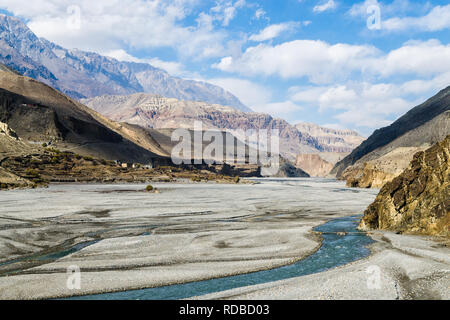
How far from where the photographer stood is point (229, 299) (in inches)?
374

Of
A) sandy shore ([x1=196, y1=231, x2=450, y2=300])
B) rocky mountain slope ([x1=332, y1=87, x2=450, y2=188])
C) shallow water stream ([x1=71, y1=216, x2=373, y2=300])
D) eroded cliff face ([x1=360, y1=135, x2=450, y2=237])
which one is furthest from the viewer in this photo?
rocky mountain slope ([x1=332, y1=87, x2=450, y2=188])

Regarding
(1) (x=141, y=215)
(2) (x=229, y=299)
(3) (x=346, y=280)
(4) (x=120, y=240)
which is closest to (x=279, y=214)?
(1) (x=141, y=215)

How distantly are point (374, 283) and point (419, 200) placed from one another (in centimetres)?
1310

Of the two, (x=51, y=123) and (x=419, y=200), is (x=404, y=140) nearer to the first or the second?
(x=51, y=123)

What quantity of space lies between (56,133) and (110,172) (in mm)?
40210

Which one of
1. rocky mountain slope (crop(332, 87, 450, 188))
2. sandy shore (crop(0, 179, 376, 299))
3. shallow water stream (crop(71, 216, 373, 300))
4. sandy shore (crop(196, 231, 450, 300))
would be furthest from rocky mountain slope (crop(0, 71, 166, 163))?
sandy shore (crop(196, 231, 450, 300))

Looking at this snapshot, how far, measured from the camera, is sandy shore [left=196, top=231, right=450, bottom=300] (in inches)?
379

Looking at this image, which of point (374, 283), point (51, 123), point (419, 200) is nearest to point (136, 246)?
point (374, 283)

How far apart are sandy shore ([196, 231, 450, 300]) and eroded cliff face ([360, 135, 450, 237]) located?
5.24 metres

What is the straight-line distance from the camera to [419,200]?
21.3 meters

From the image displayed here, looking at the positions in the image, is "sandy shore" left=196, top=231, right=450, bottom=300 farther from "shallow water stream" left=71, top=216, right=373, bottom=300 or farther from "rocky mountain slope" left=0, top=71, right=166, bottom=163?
"rocky mountain slope" left=0, top=71, right=166, bottom=163

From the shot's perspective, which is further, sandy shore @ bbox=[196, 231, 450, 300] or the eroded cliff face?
the eroded cliff face

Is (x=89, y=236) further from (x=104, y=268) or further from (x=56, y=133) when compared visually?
(x=56, y=133)

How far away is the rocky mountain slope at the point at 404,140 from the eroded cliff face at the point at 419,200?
237ft
